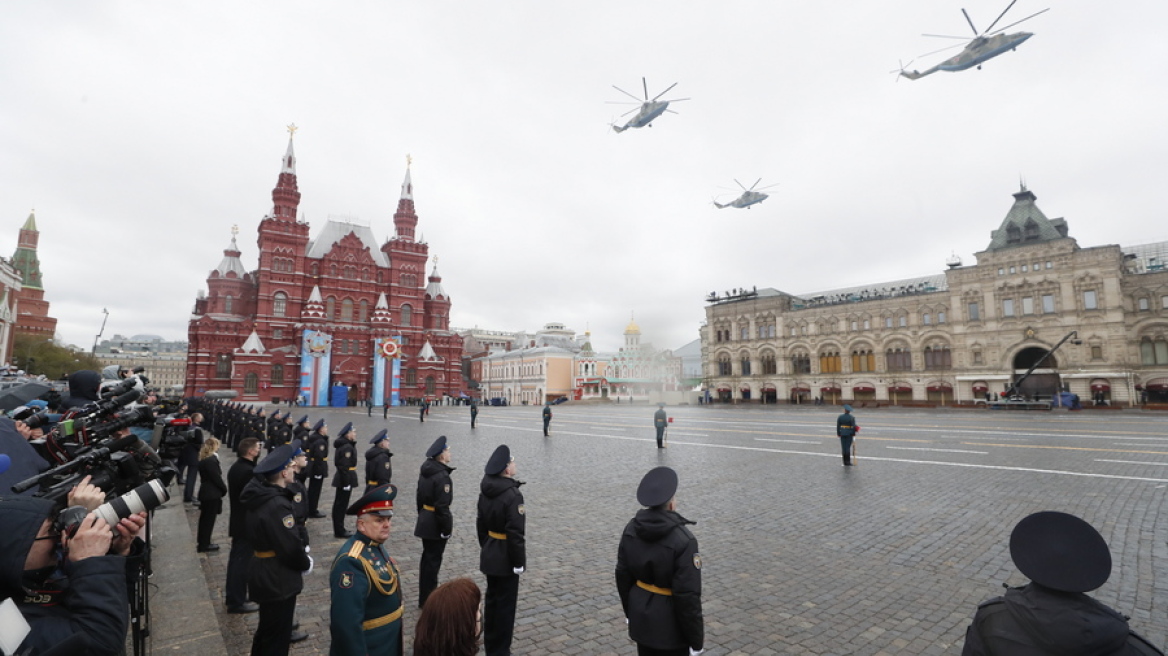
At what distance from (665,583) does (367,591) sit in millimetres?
1821

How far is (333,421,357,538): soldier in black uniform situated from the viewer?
7.91 meters

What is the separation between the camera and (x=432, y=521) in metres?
5.38

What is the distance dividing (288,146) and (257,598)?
6617 centimetres

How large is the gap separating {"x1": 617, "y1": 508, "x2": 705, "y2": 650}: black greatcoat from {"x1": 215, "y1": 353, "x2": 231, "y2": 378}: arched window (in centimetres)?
5843

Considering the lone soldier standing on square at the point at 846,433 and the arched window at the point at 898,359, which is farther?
the arched window at the point at 898,359

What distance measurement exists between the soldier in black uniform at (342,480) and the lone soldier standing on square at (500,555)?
13.1 feet

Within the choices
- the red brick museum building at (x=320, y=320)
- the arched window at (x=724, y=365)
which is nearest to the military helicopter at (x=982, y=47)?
the arched window at (x=724, y=365)

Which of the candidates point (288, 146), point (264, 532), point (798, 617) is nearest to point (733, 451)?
point (798, 617)

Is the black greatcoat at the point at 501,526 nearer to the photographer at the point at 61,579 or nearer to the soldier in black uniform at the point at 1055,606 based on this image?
the photographer at the point at 61,579

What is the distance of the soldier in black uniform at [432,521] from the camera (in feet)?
17.6

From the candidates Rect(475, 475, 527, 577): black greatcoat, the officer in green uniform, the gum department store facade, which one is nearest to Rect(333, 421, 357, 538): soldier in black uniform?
Rect(475, 475, 527, 577): black greatcoat

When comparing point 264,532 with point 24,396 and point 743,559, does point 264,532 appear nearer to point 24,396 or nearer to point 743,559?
point 743,559

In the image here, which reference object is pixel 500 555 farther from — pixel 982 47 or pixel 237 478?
pixel 982 47

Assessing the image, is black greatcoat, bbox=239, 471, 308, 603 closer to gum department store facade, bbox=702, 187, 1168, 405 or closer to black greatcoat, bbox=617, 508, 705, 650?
black greatcoat, bbox=617, 508, 705, 650
